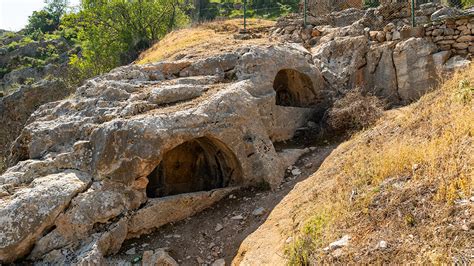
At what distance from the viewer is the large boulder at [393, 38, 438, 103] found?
34.6 ft

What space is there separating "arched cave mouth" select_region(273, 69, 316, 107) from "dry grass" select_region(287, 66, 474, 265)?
453 cm

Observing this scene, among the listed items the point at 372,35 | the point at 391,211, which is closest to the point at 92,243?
the point at 391,211

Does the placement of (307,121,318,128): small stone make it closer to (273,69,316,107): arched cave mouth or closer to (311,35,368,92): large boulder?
(273,69,316,107): arched cave mouth

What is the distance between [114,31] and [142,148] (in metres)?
19.7

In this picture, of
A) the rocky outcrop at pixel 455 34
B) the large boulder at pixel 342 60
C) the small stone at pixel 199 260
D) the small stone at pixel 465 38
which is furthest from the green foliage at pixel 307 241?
the small stone at pixel 465 38

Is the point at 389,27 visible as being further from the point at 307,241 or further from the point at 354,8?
the point at 307,241

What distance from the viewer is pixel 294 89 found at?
11555 millimetres

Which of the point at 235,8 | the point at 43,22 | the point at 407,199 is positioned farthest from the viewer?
the point at 43,22

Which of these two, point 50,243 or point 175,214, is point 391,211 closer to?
point 175,214

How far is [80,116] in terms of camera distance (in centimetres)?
816

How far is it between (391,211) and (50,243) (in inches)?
204

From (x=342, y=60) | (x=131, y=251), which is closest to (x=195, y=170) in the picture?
(x=131, y=251)

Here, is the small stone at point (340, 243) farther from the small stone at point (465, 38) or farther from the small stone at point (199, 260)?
the small stone at point (465, 38)

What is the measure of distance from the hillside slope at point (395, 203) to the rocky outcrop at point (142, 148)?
1.79 meters
